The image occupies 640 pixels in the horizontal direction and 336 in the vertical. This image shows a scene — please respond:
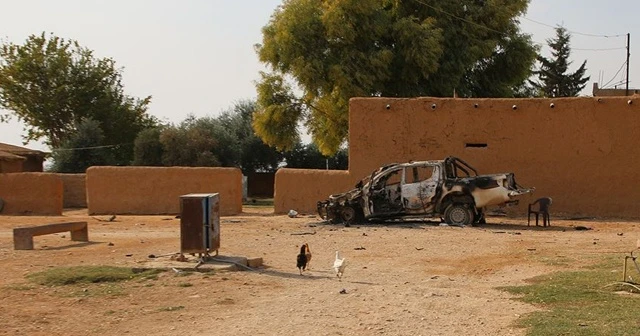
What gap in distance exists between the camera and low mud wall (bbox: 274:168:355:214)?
27.8 m

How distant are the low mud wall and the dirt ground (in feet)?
20.8

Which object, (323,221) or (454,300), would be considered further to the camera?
(323,221)

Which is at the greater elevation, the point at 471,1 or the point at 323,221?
the point at 471,1

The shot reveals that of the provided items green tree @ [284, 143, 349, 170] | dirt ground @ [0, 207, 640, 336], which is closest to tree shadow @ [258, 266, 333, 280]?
dirt ground @ [0, 207, 640, 336]

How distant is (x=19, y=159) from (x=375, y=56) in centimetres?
1680

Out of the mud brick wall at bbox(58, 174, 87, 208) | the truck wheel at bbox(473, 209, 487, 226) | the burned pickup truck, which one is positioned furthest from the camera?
the mud brick wall at bbox(58, 174, 87, 208)

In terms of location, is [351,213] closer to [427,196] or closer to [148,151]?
[427,196]

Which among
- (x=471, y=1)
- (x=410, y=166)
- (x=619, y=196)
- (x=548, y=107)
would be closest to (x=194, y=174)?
(x=410, y=166)

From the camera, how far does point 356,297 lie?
37.4ft

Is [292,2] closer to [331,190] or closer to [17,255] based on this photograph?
[331,190]

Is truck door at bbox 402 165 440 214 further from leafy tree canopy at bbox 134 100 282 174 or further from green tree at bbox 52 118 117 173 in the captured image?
green tree at bbox 52 118 117 173

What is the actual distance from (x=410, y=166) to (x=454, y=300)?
12.2m

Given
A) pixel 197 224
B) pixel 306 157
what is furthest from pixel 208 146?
pixel 197 224

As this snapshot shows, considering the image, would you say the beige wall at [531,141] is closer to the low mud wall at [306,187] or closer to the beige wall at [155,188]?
A: the low mud wall at [306,187]
